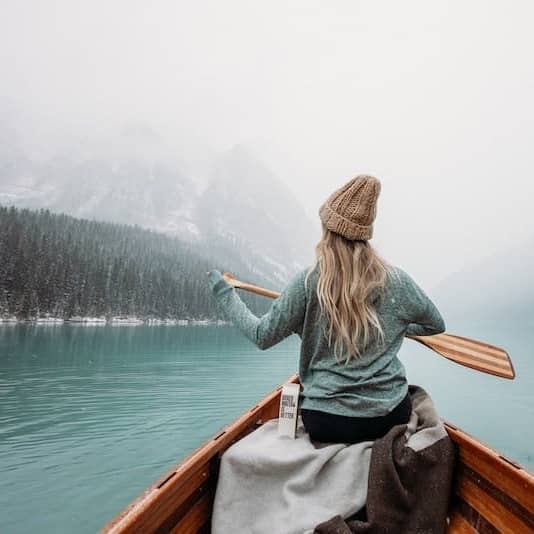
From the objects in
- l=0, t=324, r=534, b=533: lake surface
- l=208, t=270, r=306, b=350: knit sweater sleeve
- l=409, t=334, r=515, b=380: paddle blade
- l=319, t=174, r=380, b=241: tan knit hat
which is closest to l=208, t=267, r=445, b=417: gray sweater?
l=208, t=270, r=306, b=350: knit sweater sleeve

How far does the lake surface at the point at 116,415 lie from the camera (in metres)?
7.26

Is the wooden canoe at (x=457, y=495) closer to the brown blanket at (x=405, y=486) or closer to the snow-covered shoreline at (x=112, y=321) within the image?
the brown blanket at (x=405, y=486)

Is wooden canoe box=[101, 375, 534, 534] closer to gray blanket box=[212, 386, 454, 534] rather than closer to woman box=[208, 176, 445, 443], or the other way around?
gray blanket box=[212, 386, 454, 534]

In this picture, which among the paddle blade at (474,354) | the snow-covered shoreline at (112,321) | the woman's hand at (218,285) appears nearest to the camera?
the woman's hand at (218,285)

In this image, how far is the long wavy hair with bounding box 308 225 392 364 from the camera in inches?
75.2

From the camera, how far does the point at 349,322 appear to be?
1916mm

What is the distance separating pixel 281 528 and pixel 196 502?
2.01 ft

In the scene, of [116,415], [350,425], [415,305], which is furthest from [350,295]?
[116,415]

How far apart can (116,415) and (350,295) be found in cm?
1289

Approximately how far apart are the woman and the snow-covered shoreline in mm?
58909

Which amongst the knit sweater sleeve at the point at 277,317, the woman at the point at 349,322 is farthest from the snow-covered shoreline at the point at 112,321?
the woman at the point at 349,322

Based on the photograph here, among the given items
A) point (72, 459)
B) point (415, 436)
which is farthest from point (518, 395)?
point (415, 436)

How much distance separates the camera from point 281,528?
1.65 m

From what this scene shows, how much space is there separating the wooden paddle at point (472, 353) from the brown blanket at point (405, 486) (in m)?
1.00
